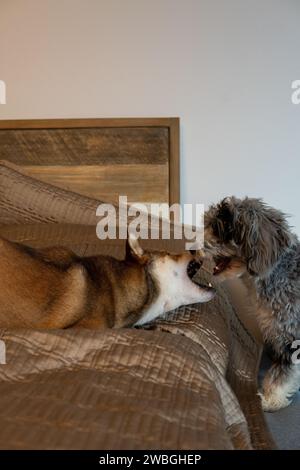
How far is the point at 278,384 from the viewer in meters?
1.65

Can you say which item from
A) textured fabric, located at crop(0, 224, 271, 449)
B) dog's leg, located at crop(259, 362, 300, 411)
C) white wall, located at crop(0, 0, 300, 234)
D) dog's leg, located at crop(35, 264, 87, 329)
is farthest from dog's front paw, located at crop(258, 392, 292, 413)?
white wall, located at crop(0, 0, 300, 234)

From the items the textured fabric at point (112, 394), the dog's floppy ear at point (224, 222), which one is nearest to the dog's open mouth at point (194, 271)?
the dog's floppy ear at point (224, 222)

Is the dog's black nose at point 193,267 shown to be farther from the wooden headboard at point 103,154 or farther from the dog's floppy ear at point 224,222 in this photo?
the wooden headboard at point 103,154

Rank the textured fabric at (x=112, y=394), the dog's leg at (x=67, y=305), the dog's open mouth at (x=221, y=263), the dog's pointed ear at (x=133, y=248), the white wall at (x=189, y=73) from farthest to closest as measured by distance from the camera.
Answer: the white wall at (x=189, y=73) → the dog's open mouth at (x=221, y=263) → the dog's pointed ear at (x=133, y=248) → the dog's leg at (x=67, y=305) → the textured fabric at (x=112, y=394)

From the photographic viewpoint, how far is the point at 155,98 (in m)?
2.28

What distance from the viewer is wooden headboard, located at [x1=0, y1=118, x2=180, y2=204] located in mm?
2240

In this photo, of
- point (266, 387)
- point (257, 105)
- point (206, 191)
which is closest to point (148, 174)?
point (206, 191)

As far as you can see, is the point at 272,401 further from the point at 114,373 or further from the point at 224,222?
the point at 114,373

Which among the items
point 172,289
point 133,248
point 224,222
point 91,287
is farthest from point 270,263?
point 91,287

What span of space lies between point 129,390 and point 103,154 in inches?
57.8

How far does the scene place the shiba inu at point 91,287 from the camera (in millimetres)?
1348

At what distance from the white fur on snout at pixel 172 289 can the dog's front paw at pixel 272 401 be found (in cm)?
39

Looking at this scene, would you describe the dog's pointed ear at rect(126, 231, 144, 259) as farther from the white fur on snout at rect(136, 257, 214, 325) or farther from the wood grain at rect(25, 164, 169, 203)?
the wood grain at rect(25, 164, 169, 203)

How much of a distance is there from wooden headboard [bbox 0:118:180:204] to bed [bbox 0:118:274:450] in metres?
0.26
